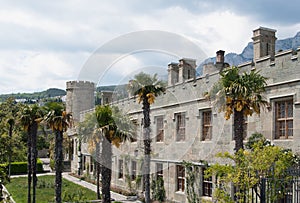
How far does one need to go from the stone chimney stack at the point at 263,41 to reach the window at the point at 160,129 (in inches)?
397

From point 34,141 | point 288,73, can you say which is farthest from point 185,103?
point 34,141

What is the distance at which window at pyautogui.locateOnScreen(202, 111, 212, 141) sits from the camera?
866 inches

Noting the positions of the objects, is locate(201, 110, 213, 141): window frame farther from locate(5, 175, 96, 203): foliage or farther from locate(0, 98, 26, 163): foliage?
locate(0, 98, 26, 163): foliage

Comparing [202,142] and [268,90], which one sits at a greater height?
[268,90]

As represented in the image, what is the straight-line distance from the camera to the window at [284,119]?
16656 millimetres

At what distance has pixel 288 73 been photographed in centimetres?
1658

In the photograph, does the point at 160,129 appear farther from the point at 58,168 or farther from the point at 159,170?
the point at 58,168

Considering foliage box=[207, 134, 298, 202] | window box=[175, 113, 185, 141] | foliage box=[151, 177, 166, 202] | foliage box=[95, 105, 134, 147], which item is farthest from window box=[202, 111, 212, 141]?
foliage box=[207, 134, 298, 202]

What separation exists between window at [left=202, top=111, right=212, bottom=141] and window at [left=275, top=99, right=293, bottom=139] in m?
5.21

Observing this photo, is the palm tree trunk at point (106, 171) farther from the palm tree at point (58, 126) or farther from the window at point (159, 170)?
the window at point (159, 170)

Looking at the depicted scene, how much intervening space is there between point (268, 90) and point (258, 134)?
197 cm

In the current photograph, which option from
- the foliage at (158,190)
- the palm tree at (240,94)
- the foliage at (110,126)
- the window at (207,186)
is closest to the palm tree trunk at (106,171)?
the foliage at (110,126)

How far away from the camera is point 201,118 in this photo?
2264 cm

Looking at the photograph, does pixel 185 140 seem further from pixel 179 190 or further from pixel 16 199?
pixel 16 199
